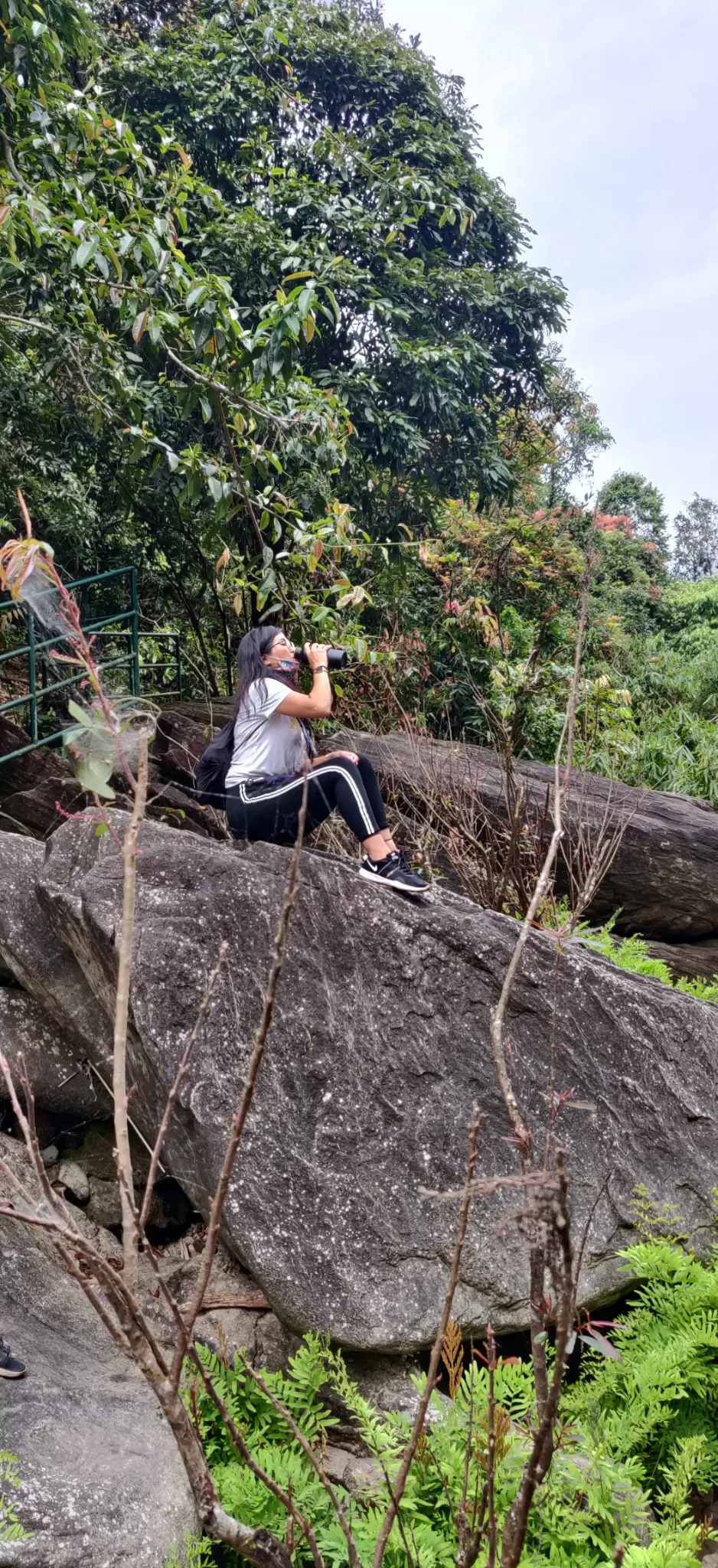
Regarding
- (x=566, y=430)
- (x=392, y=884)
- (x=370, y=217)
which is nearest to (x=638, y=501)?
(x=566, y=430)

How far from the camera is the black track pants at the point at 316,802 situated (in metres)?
4.04

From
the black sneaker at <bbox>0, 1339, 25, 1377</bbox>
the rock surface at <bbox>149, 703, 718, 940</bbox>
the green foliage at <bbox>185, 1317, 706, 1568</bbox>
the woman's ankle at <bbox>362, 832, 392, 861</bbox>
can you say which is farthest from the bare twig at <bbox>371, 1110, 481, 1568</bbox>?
the rock surface at <bbox>149, 703, 718, 940</bbox>

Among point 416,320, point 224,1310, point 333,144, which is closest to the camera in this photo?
point 224,1310

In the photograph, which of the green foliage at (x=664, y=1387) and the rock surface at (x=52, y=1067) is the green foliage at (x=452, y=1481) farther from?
the rock surface at (x=52, y=1067)

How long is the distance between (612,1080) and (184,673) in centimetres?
600

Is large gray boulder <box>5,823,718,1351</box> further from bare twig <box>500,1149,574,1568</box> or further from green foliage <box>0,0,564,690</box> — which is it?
bare twig <box>500,1149,574,1568</box>

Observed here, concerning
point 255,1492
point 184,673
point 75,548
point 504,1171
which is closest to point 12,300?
point 75,548

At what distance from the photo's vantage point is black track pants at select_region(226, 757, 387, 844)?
404 cm

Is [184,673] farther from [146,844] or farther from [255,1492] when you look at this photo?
[255,1492]

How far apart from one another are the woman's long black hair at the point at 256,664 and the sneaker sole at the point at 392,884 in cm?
91

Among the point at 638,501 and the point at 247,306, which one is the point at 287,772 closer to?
the point at 247,306

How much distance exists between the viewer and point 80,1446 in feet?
8.82

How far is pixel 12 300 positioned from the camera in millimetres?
6016

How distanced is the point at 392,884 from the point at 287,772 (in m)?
0.67
